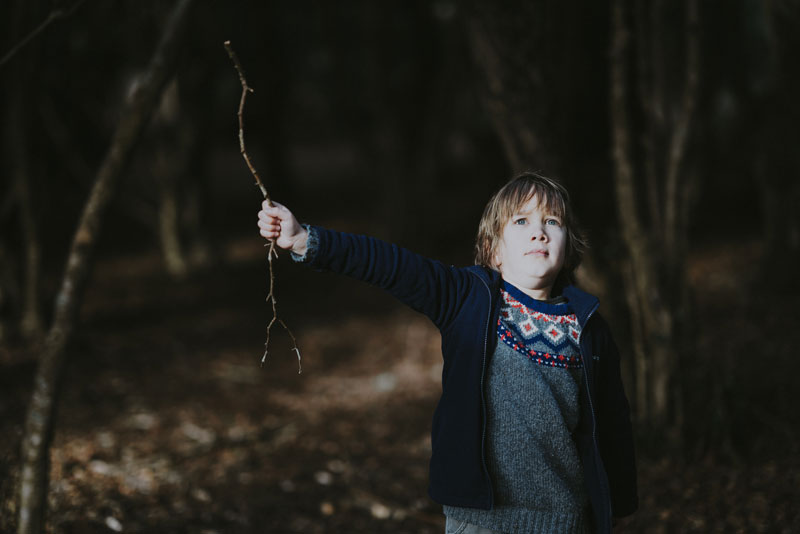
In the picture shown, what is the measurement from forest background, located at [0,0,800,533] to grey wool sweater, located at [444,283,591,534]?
1.70 m

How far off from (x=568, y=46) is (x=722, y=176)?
→ 871 cm

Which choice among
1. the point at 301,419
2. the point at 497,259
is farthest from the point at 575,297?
the point at 301,419

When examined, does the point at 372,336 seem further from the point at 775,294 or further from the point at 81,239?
the point at 81,239

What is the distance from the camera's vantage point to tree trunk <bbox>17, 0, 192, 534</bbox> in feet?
9.40

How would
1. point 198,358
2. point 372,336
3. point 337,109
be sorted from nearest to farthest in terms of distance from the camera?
point 198,358 → point 372,336 → point 337,109

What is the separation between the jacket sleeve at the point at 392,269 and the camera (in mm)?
2035

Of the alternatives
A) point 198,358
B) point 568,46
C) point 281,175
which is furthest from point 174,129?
point 568,46

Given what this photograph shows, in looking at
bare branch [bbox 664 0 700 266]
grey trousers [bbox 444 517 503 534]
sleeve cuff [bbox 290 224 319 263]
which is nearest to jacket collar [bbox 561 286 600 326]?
grey trousers [bbox 444 517 503 534]

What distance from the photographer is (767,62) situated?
6.84 meters

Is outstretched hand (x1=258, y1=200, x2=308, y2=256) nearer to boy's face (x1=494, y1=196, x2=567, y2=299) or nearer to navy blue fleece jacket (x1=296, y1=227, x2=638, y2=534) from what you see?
navy blue fleece jacket (x1=296, y1=227, x2=638, y2=534)

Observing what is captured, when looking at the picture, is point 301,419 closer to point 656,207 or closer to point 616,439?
point 656,207

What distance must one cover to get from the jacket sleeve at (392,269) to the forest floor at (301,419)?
1.50 meters

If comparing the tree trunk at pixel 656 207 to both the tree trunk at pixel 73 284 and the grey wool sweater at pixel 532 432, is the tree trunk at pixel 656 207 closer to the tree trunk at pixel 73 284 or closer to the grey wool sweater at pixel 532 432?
the grey wool sweater at pixel 532 432

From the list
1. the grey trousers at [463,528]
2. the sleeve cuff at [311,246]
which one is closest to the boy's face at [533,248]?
the sleeve cuff at [311,246]
